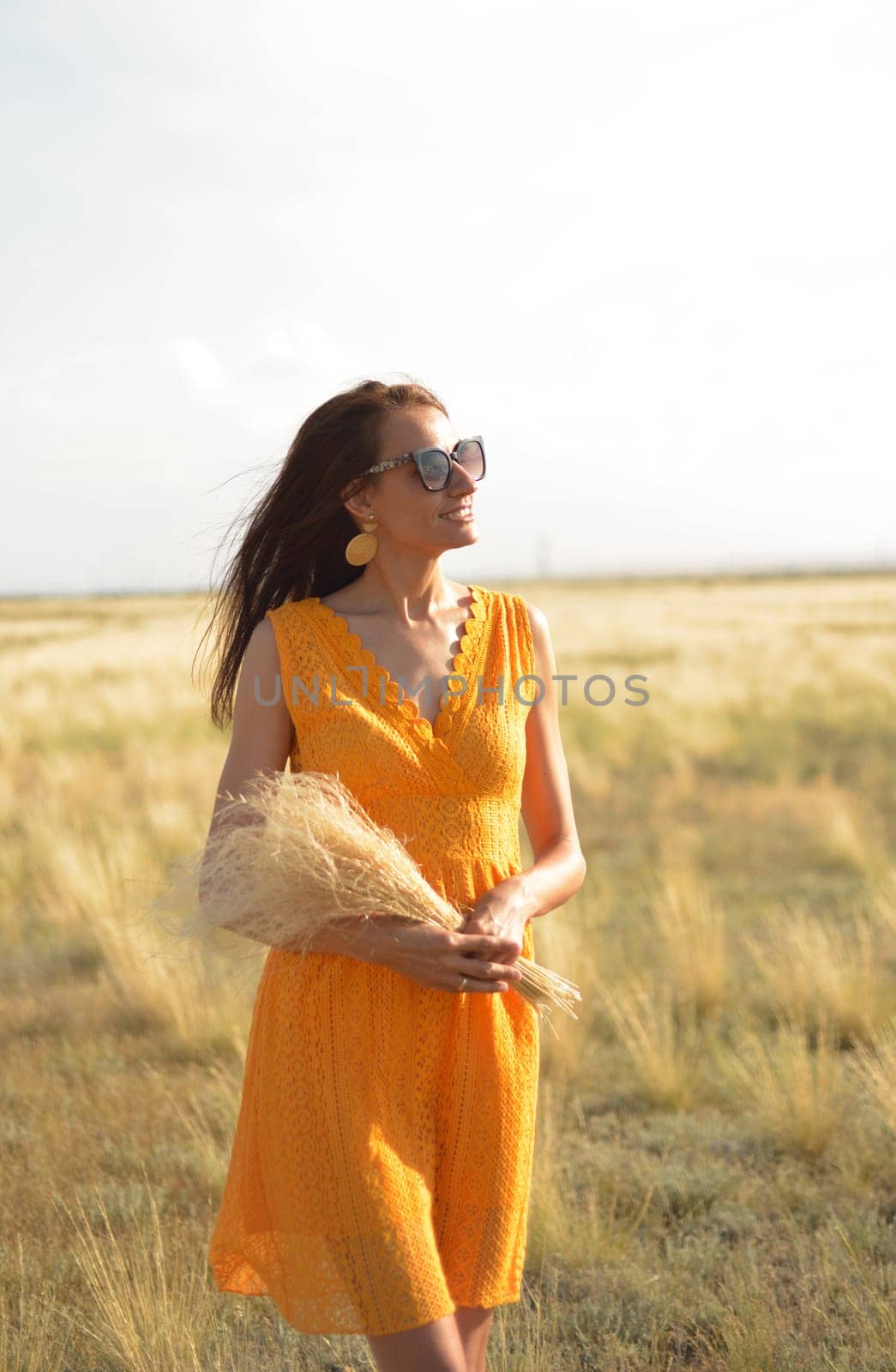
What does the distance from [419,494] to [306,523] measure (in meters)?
0.29

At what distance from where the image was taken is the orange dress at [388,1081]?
2.30m

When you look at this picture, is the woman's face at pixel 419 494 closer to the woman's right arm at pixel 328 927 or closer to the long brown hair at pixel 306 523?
the long brown hair at pixel 306 523

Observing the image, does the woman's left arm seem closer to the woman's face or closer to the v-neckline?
the v-neckline

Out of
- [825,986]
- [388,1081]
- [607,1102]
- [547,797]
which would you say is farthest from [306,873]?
[825,986]

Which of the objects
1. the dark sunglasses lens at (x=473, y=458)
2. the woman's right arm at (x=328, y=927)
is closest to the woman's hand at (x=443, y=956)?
the woman's right arm at (x=328, y=927)

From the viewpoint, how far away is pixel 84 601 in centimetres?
6412

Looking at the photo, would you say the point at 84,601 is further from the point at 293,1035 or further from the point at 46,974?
the point at 293,1035

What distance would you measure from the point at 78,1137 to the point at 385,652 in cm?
309

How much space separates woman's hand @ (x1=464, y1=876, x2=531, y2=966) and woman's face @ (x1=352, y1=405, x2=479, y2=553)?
719 millimetres

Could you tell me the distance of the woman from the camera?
2309 mm

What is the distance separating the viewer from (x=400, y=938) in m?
2.32

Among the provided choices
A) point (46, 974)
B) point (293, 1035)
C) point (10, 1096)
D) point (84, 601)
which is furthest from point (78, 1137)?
point (84, 601)

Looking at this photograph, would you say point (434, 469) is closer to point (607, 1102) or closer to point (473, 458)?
point (473, 458)

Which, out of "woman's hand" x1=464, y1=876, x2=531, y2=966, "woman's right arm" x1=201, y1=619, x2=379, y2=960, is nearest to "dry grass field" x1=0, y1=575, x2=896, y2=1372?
"woman's right arm" x1=201, y1=619, x2=379, y2=960
